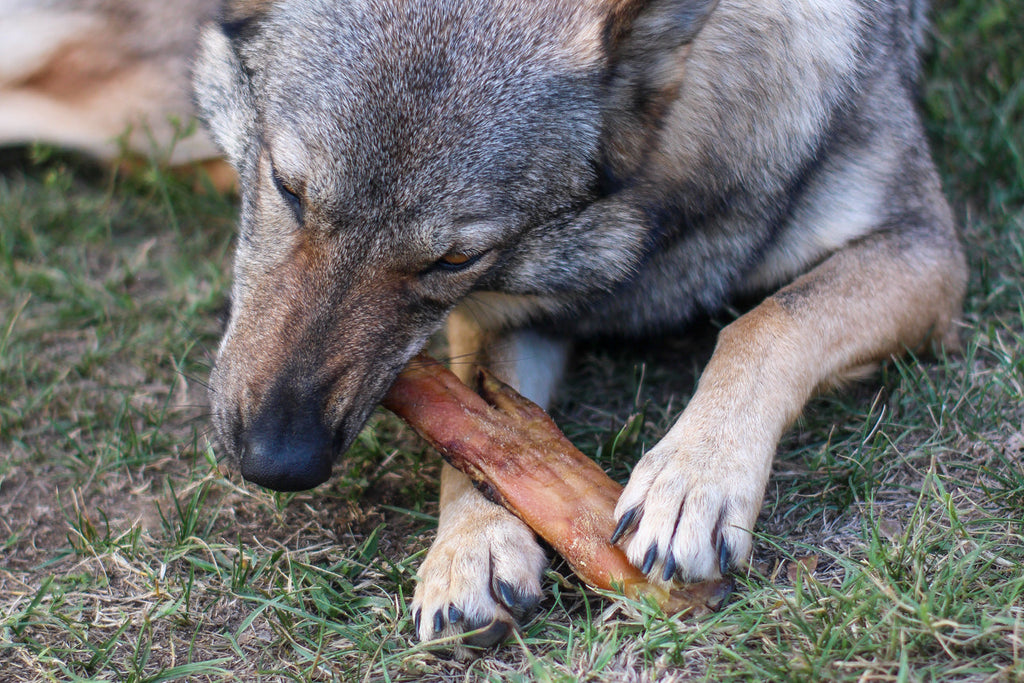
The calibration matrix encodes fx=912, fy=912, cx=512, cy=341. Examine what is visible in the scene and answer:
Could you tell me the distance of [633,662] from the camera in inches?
75.3

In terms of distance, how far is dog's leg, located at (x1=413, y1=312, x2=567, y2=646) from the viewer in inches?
78.2

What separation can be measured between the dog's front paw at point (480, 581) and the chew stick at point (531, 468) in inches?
3.1

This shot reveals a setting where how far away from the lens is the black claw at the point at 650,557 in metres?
1.97

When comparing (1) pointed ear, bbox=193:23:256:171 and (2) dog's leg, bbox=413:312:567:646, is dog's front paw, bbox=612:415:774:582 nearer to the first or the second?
(2) dog's leg, bbox=413:312:567:646

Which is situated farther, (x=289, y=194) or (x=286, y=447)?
(x=289, y=194)

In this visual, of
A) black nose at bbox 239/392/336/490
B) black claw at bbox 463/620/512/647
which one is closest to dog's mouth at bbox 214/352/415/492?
black nose at bbox 239/392/336/490

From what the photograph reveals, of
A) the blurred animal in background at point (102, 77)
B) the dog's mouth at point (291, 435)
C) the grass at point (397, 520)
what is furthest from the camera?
the blurred animal in background at point (102, 77)

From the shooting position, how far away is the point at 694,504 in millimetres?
2025

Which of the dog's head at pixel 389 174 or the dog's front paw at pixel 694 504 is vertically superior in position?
the dog's head at pixel 389 174

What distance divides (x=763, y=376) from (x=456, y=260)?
0.85m

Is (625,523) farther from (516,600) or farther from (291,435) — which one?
(291,435)

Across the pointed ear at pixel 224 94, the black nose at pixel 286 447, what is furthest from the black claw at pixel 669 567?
the pointed ear at pixel 224 94

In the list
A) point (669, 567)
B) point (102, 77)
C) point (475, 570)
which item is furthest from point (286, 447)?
Result: point (102, 77)

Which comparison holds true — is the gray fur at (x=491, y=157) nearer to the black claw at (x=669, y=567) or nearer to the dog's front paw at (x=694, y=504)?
the dog's front paw at (x=694, y=504)
